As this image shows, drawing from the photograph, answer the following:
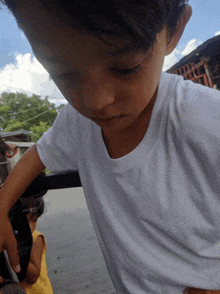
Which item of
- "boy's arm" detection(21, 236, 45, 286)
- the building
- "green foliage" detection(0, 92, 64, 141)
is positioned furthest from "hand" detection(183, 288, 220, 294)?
"green foliage" detection(0, 92, 64, 141)

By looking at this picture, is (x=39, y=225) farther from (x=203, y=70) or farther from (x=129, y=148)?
(x=203, y=70)

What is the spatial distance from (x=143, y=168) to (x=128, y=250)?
205 mm

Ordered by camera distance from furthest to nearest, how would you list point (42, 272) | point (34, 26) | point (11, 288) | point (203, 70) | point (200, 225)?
1. point (203, 70)
2. point (42, 272)
3. point (11, 288)
4. point (200, 225)
5. point (34, 26)

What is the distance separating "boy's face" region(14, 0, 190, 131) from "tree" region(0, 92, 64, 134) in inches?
515

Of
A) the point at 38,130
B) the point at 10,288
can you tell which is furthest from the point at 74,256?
the point at 38,130

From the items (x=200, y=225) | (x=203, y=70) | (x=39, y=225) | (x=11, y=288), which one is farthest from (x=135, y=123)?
(x=203, y=70)

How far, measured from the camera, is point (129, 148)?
0.52 meters

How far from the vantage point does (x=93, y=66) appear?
0.34 meters

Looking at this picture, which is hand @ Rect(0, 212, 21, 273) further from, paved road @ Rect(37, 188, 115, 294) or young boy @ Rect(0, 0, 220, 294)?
paved road @ Rect(37, 188, 115, 294)

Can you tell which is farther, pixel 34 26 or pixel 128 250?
pixel 128 250

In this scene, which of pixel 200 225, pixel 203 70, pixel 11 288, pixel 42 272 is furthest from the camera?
pixel 203 70

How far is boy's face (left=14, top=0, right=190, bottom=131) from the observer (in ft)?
1.07

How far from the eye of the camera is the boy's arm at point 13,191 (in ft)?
2.09

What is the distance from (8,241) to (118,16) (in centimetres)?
62
